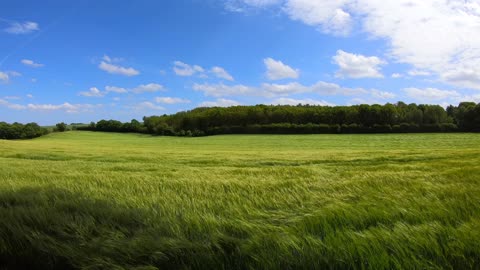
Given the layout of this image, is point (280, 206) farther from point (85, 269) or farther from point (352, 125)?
point (352, 125)

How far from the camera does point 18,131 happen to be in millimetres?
103562

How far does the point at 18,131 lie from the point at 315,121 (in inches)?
3299

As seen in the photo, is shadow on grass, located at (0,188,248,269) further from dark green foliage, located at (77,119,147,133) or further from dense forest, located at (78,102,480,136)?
dark green foliage, located at (77,119,147,133)

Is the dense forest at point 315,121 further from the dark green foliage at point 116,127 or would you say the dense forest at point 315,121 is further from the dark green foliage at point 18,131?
the dark green foliage at point 18,131

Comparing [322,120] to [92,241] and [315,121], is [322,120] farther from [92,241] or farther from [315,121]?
[92,241]

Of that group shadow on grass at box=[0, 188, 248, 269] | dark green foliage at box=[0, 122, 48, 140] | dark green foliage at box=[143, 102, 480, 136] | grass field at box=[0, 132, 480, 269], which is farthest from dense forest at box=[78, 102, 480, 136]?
shadow on grass at box=[0, 188, 248, 269]

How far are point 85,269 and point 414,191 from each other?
348 cm

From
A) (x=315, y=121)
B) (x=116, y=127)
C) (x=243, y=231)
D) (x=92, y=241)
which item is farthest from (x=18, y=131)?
(x=243, y=231)

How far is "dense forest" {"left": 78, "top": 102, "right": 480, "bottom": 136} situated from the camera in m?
92.8

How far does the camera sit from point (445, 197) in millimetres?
3559

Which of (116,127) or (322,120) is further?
(116,127)

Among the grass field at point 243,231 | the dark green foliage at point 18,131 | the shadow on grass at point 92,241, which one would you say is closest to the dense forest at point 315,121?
the dark green foliage at point 18,131

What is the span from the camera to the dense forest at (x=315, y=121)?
92.8 metres

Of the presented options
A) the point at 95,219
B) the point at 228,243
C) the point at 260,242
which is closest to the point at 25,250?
the point at 95,219
